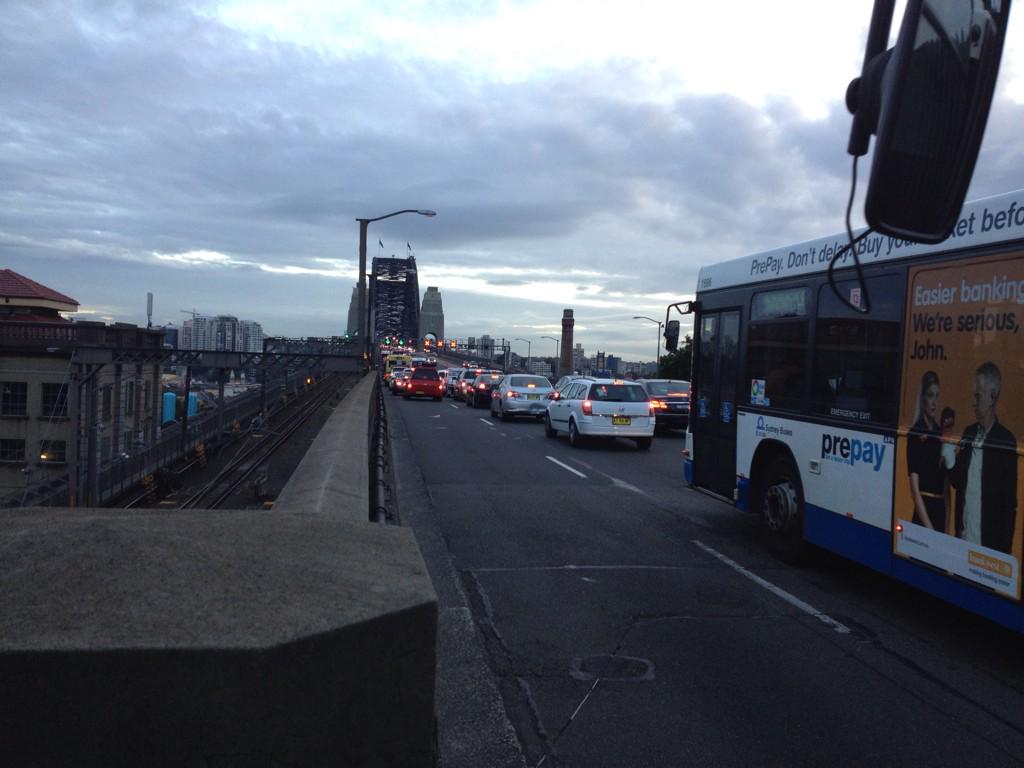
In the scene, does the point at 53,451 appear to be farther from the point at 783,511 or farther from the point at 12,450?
the point at 783,511

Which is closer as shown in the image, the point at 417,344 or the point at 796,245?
the point at 796,245

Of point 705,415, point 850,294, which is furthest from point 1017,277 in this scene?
point 705,415

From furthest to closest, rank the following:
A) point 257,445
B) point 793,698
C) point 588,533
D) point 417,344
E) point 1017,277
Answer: point 417,344 → point 257,445 → point 588,533 → point 1017,277 → point 793,698

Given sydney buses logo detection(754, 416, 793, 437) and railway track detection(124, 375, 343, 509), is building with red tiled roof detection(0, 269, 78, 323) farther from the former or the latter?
sydney buses logo detection(754, 416, 793, 437)

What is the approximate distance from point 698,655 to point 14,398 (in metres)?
43.1

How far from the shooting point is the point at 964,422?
6.12 metres

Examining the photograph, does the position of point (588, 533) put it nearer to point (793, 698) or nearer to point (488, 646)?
point (488, 646)

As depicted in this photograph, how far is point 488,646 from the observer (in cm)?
632

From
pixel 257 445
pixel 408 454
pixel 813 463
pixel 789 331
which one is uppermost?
pixel 789 331

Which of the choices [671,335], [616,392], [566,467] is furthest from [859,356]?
[616,392]

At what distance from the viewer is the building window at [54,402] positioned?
1695 inches

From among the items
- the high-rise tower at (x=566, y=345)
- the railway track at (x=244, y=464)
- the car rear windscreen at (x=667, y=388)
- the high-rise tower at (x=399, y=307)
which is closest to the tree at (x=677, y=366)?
the railway track at (x=244, y=464)

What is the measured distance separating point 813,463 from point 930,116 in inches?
259

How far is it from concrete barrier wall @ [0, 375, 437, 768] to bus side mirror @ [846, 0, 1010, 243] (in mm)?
1587
